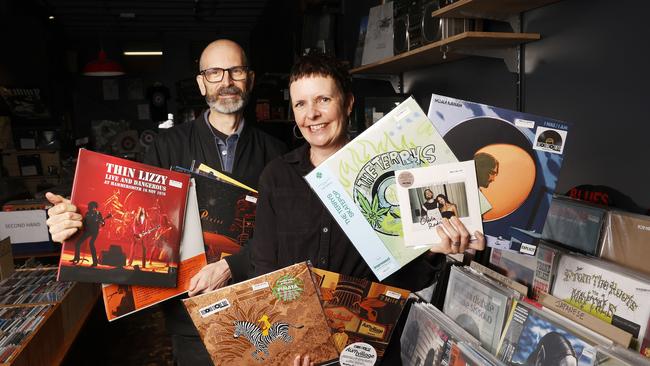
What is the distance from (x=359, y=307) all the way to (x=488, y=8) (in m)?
1.22

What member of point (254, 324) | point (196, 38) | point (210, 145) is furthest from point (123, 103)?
point (254, 324)

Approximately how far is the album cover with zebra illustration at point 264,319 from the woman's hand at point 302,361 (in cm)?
1

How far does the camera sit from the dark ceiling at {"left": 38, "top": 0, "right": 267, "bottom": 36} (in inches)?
316

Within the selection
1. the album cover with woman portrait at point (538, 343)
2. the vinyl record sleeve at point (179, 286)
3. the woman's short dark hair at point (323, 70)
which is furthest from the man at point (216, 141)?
the album cover with woman portrait at point (538, 343)

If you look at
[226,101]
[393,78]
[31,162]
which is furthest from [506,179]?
[31,162]

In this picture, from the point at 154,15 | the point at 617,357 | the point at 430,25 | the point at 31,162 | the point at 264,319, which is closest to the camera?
the point at 617,357

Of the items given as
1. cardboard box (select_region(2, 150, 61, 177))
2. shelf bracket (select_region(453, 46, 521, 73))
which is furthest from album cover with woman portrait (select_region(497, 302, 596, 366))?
cardboard box (select_region(2, 150, 61, 177))

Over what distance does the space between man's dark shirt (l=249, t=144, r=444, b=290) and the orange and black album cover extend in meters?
0.07

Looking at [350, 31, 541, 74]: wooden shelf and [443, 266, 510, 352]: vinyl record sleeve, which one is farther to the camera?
[350, 31, 541, 74]: wooden shelf

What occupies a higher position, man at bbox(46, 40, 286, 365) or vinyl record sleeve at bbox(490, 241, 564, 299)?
man at bbox(46, 40, 286, 365)

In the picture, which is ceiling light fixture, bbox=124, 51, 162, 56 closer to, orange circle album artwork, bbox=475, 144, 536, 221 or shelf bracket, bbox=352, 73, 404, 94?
shelf bracket, bbox=352, 73, 404, 94

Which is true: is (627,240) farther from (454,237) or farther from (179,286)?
(179,286)

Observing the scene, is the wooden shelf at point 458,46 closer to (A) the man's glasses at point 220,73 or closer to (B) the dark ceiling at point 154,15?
(A) the man's glasses at point 220,73

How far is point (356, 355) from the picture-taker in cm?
144
